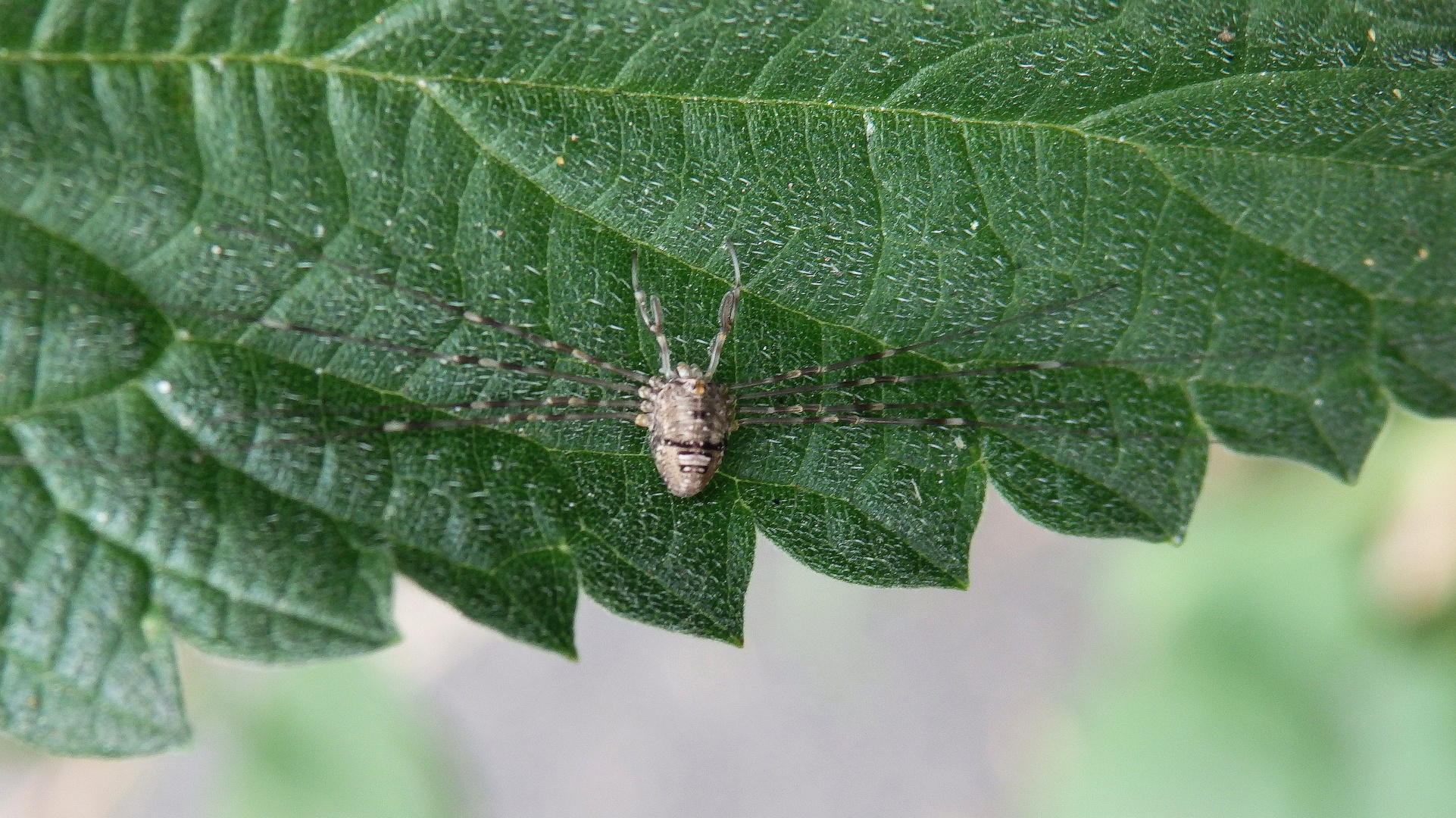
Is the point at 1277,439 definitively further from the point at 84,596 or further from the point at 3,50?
the point at 3,50

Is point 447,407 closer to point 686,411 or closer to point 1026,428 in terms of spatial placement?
point 686,411

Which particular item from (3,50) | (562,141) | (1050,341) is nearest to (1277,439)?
(1050,341)

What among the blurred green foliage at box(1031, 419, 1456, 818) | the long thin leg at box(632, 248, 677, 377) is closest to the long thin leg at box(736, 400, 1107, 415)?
the long thin leg at box(632, 248, 677, 377)

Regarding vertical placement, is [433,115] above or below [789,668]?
above

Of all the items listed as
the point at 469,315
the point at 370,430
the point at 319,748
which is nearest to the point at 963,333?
the point at 469,315

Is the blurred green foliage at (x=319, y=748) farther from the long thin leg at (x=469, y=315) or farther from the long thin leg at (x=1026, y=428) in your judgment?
the long thin leg at (x=1026, y=428)

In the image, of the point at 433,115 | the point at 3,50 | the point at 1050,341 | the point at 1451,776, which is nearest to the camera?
the point at 3,50

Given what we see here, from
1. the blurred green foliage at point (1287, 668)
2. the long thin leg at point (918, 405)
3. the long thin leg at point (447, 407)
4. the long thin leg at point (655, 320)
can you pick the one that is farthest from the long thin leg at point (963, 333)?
the blurred green foliage at point (1287, 668)
